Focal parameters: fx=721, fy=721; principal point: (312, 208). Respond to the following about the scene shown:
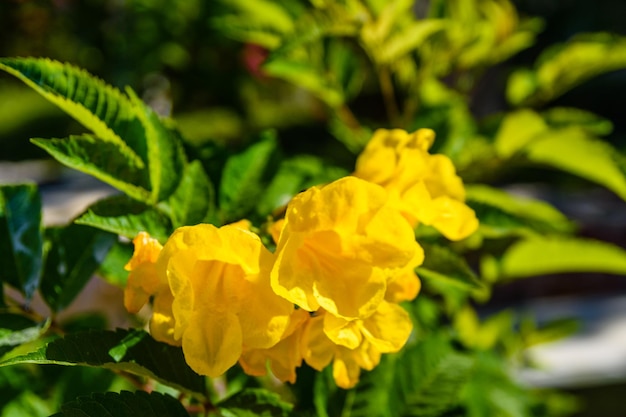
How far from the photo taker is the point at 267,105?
20.1 feet

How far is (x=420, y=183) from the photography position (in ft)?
1.79

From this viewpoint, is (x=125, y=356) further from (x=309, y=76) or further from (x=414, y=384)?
(x=309, y=76)

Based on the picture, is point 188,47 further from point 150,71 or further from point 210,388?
point 210,388

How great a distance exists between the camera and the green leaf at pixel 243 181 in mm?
662

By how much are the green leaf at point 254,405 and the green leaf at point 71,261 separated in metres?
0.18

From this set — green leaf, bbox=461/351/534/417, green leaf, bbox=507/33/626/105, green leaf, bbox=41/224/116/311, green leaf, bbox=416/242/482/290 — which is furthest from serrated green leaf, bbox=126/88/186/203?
green leaf, bbox=507/33/626/105

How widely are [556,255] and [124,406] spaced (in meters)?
0.73

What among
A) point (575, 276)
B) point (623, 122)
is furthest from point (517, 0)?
point (575, 276)

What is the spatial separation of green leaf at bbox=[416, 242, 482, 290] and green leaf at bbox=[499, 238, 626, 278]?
386 mm

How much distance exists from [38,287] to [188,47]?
3.49 metres

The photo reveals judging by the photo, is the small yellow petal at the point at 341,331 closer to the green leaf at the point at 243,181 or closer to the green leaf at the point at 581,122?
the green leaf at the point at 243,181

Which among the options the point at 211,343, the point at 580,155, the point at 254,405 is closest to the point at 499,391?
the point at 580,155

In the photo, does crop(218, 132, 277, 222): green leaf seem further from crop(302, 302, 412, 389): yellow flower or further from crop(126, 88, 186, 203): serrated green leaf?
crop(302, 302, 412, 389): yellow flower

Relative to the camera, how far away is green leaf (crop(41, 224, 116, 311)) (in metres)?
0.64
